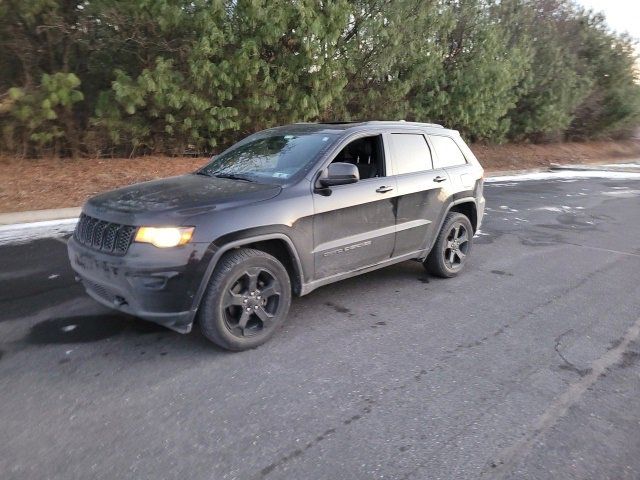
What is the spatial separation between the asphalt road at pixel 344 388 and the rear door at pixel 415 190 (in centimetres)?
60

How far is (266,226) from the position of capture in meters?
3.80

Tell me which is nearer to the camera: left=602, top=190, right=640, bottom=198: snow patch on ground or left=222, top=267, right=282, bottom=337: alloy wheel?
left=222, top=267, right=282, bottom=337: alloy wheel

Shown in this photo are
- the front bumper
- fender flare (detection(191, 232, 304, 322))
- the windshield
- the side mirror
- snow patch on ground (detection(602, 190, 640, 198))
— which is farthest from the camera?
snow patch on ground (detection(602, 190, 640, 198))

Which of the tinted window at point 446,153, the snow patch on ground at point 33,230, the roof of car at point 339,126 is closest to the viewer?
the roof of car at point 339,126

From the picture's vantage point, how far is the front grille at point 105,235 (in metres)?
3.52

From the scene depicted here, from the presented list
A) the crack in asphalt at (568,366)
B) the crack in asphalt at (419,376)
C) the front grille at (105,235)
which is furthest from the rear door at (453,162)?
the front grille at (105,235)

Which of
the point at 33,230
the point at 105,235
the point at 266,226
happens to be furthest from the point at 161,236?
the point at 33,230

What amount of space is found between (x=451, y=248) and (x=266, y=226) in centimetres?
275

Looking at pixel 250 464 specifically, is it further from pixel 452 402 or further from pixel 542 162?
pixel 542 162

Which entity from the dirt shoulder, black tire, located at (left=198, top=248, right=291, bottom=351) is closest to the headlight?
black tire, located at (left=198, top=248, right=291, bottom=351)

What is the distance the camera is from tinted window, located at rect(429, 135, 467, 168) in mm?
5562

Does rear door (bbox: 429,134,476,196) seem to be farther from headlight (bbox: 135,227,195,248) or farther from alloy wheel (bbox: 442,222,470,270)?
headlight (bbox: 135,227,195,248)

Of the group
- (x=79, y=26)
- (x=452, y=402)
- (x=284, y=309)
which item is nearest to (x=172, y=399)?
(x=284, y=309)

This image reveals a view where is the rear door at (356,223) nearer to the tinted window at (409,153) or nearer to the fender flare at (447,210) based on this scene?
the tinted window at (409,153)
